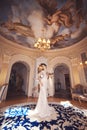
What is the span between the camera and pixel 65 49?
8.56 meters

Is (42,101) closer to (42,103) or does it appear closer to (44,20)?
(42,103)

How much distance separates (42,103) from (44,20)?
203 inches

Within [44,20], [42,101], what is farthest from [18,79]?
[44,20]

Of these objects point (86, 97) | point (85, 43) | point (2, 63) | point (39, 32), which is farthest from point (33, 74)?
point (85, 43)

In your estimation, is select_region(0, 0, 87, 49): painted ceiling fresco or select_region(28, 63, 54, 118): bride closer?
select_region(28, 63, 54, 118): bride

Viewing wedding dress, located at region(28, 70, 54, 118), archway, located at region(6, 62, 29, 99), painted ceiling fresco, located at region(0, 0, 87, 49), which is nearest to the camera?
wedding dress, located at region(28, 70, 54, 118)

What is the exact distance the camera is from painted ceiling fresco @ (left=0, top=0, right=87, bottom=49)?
415cm

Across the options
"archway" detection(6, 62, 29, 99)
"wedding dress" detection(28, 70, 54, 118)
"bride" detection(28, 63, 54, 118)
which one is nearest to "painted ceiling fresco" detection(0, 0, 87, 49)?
"bride" detection(28, 63, 54, 118)

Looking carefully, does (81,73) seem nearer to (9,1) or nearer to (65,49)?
(65,49)

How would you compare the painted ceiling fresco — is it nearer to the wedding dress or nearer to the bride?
the bride

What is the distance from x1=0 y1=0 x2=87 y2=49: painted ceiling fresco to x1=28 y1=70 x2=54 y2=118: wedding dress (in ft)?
11.7

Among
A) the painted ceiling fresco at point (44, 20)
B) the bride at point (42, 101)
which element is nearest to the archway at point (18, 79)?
the painted ceiling fresco at point (44, 20)

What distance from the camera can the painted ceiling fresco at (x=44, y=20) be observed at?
4.15 m

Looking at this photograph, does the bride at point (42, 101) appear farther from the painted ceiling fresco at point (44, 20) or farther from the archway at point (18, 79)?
the archway at point (18, 79)
